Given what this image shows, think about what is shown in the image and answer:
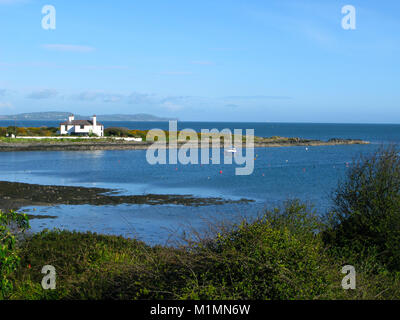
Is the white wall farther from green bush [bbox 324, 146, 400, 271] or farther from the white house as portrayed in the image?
green bush [bbox 324, 146, 400, 271]

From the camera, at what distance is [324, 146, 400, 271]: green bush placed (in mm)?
13648

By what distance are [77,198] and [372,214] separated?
25.0 meters

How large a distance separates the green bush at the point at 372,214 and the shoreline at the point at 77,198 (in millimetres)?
17941

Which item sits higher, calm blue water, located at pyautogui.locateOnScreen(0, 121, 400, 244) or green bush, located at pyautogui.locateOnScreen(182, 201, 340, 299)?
green bush, located at pyautogui.locateOnScreen(182, 201, 340, 299)

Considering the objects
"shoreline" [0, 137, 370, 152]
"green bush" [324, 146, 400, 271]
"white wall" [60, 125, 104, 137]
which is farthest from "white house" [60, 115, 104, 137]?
"green bush" [324, 146, 400, 271]

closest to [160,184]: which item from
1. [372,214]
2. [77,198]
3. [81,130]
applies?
[77,198]

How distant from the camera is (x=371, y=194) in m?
15.9

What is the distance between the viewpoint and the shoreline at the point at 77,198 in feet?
110

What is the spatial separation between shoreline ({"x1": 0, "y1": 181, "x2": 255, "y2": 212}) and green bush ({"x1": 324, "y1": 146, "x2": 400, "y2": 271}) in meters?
17.9

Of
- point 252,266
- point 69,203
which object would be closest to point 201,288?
point 252,266

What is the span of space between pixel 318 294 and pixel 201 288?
6.16ft

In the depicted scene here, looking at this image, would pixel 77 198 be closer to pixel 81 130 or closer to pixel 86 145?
pixel 86 145

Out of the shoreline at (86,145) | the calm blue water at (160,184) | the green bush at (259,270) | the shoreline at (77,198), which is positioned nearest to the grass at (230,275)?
the green bush at (259,270)
